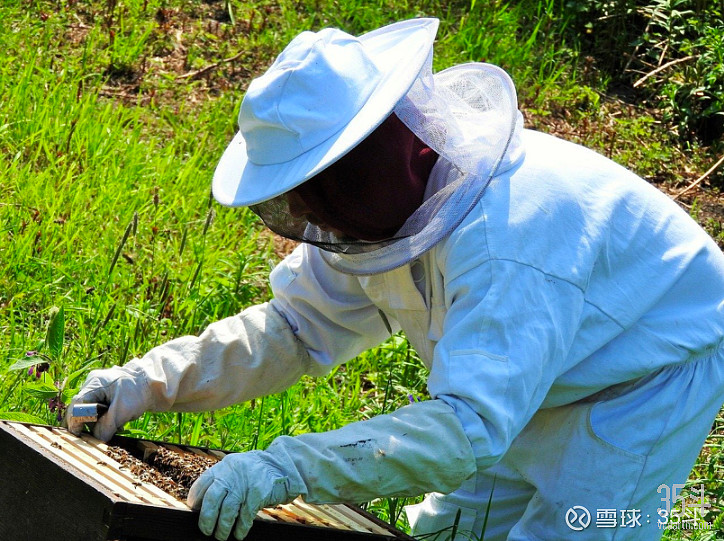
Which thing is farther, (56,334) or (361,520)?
(56,334)

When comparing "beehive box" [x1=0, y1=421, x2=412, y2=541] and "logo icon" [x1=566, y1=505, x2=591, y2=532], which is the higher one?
"beehive box" [x1=0, y1=421, x2=412, y2=541]

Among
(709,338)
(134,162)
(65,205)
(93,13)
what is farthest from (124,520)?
(93,13)

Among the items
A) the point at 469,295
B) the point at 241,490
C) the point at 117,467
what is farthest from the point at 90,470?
the point at 469,295

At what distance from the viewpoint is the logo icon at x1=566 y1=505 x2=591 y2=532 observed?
2.80m

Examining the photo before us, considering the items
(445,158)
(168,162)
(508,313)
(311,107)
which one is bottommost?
(168,162)

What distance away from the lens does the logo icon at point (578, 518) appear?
2.80m

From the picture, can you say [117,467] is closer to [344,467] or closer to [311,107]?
[344,467]

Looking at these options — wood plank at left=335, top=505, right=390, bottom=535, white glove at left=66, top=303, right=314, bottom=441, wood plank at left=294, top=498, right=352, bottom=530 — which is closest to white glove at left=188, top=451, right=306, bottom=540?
wood plank at left=294, top=498, right=352, bottom=530

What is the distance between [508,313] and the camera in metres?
2.37

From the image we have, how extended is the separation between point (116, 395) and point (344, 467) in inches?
36.3

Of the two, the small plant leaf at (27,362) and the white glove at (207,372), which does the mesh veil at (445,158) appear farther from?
the small plant leaf at (27,362)

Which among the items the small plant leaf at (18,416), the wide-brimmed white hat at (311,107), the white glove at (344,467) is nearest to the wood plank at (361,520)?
the white glove at (344,467)

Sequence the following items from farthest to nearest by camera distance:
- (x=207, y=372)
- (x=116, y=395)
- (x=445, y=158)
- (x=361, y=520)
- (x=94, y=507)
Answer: (x=207, y=372), (x=116, y=395), (x=361, y=520), (x=445, y=158), (x=94, y=507)

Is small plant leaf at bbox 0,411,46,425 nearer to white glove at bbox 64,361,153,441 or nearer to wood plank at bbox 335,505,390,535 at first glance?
white glove at bbox 64,361,153,441
